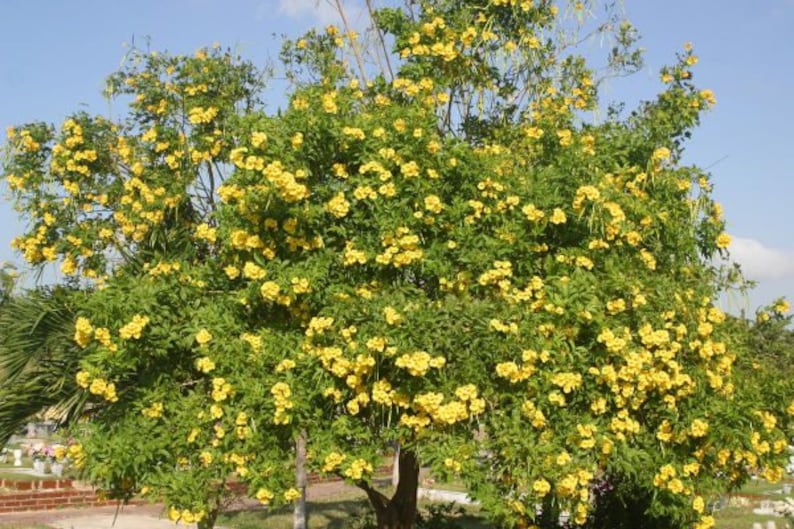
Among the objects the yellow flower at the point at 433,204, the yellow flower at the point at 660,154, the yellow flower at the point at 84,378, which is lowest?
the yellow flower at the point at 84,378

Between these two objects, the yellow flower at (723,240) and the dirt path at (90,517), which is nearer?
the yellow flower at (723,240)

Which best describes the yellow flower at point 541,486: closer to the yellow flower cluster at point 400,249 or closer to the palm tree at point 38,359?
the yellow flower cluster at point 400,249

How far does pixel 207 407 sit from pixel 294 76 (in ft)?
11.8

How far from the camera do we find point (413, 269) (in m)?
6.11

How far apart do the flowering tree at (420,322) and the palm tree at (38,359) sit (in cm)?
31

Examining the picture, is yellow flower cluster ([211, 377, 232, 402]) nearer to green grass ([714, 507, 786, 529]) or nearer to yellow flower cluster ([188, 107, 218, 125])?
yellow flower cluster ([188, 107, 218, 125])

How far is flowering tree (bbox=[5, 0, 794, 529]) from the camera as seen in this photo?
547 centimetres

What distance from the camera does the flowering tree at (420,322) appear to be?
547 centimetres

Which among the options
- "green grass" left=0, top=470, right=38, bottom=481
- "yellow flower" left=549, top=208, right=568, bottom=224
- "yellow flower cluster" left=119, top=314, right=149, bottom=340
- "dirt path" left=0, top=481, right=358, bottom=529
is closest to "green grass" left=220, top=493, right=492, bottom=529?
"dirt path" left=0, top=481, right=358, bottom=529

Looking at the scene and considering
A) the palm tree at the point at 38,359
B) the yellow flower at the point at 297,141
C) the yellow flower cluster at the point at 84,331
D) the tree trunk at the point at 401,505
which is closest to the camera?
the yellow flower cluster at the point at 84,331

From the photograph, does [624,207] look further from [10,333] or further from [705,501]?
[10,333]

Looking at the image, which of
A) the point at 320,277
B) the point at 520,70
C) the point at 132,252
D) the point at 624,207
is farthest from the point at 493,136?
the point at 132,252

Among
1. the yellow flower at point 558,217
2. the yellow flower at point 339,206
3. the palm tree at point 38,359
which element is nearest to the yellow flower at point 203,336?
the yellow flower at point 339,206

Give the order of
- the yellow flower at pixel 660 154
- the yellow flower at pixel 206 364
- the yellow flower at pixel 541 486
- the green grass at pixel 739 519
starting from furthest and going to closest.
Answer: the green grass at pixel 739 519
the yellow flower at pixel 660 154
the yellow flower at pixel 206 364
the yellow flower at pixel 541 486
